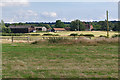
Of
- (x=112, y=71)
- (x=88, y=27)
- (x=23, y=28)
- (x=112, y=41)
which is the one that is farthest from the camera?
(x=88, y=27)

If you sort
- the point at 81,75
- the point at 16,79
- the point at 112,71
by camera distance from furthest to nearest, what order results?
the point at 112,71, the point at 81,75, the point at 16,79

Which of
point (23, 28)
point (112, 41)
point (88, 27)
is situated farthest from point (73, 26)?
point (112, 41)

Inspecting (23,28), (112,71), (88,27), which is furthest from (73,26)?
(112,71)

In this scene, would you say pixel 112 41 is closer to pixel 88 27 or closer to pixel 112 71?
pixel 112 71

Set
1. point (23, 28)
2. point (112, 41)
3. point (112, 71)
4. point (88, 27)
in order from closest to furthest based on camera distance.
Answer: point (112, 71) < point (112, 41) < point (23, 28) < point (88, 27)

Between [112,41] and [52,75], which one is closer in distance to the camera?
[52,75]

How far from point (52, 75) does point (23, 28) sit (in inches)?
3859

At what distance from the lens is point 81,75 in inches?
327

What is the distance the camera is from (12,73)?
28.6 ft

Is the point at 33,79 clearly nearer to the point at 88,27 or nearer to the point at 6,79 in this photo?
the point at 6,79

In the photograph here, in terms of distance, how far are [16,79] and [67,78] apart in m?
1.81

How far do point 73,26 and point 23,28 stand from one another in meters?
24.1

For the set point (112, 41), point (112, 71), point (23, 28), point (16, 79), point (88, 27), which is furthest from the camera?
point (88, 27)

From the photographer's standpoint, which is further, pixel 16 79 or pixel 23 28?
pixel 23 28
